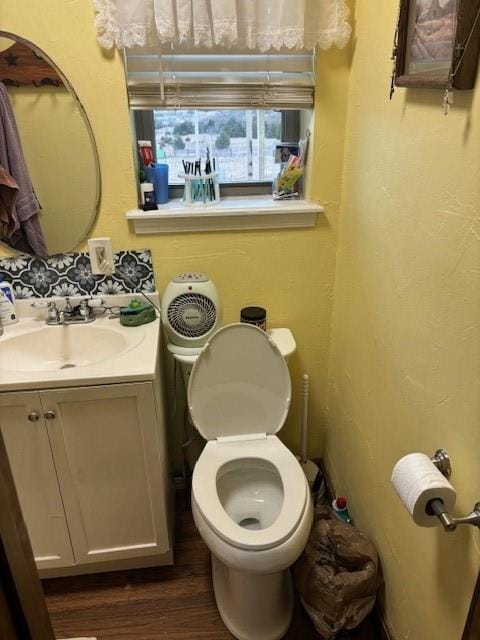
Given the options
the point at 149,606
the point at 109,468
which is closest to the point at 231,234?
the point at 109,468

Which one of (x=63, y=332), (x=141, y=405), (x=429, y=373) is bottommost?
(x=141, y=405)

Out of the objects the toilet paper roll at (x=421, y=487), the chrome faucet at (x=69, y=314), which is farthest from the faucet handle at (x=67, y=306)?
the toilet paper roll at (x=421, y=487)

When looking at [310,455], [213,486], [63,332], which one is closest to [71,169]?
[63,332]

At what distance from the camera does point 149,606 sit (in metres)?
1.67

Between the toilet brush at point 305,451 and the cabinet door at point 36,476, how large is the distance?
3.09 feet

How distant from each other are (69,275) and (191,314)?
1.52 ft

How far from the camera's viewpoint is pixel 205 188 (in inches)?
68.8

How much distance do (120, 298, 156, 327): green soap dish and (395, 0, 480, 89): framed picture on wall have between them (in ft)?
3.45

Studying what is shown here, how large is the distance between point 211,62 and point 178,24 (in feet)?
0.56

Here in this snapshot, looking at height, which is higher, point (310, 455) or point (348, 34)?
point (348, 34)

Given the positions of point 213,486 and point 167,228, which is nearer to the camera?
point 213,486

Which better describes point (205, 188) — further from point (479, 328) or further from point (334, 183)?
point (479, 328)

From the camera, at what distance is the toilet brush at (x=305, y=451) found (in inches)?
77.4

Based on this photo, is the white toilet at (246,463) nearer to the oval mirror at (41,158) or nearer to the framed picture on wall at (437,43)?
the oval mirror at (41,158)
